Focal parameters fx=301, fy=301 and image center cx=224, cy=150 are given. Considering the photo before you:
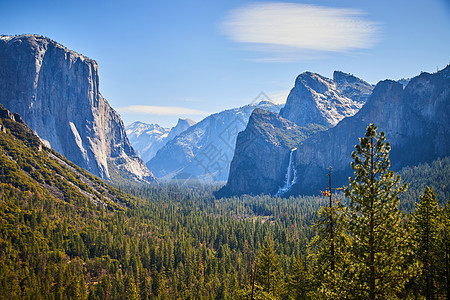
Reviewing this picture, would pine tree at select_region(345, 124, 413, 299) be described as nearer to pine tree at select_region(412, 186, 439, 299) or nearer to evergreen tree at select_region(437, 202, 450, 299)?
evergreen tree at select_region(437, 202, 450, 299)

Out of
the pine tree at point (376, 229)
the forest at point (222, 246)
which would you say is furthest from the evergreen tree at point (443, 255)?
the pine tree at point (376, 229)

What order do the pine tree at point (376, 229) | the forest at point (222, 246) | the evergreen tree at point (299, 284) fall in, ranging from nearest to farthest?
the pine tree at point (376, 229), the forest at point (222, 246), the evergreen tree at point (299, 284)

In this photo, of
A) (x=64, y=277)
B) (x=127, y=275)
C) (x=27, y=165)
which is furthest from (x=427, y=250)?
(x=27, y=165)

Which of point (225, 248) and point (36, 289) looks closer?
point (36, 289)

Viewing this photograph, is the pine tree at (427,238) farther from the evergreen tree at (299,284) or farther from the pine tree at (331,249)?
the evergreen tree at (299,284)

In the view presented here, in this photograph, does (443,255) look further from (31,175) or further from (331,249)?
(31,175)

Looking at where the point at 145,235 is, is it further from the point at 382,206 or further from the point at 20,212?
the point at 382,206

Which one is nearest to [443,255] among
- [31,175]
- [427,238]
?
→ [427,238]
